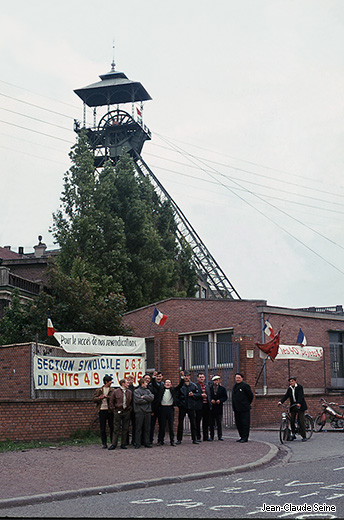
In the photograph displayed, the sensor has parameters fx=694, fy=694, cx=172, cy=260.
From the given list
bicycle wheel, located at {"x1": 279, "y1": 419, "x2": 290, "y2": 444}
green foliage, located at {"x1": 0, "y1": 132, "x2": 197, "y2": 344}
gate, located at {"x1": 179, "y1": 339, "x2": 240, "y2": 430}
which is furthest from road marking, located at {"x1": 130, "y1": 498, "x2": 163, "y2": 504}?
green foliage, located at {"x1": 0, "y1": 132, "x2": 197, "y2": 344}

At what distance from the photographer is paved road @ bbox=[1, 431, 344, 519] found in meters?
8.41

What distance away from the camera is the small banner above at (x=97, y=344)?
63.0 feet

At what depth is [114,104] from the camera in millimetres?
64938

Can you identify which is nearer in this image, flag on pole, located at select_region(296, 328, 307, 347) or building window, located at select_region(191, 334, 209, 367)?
building window, located at select_region(191, 334, 209, 367)

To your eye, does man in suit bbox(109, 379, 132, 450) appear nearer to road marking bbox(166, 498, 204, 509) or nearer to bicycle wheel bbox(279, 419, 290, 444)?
bicycle wheel bbox(279, 419, 290, 444)

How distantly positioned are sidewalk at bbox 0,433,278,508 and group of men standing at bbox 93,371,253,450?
1.40 feet

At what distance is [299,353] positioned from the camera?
29.5 m

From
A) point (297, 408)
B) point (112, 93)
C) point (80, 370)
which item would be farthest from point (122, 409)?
point (112, 93)

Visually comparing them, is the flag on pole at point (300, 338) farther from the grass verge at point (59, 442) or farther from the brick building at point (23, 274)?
the grass verge at point (59, 442)

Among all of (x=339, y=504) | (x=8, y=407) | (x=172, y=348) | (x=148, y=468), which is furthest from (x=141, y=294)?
(x=339, y=504)

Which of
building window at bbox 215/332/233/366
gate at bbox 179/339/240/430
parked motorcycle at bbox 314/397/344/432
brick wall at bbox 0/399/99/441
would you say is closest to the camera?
brick wall at bbox 0/399/99/441

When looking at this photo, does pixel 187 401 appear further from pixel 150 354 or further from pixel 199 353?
pixel 150 354

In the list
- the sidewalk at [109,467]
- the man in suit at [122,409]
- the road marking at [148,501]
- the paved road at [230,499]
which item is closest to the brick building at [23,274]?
the man in suit at [122,409]

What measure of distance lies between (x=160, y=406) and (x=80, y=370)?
8.92ft
